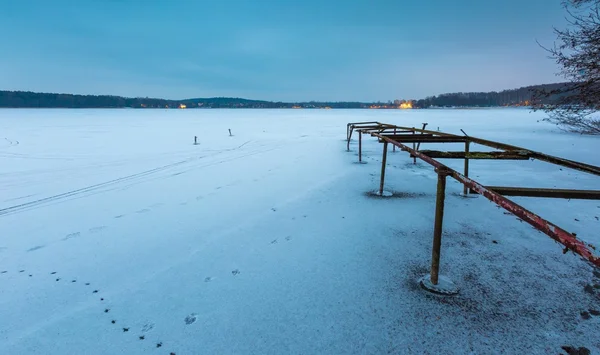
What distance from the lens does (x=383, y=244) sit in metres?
4.81

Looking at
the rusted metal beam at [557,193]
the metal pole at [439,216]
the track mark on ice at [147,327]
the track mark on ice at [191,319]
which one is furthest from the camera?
the metal pole at [439,216]

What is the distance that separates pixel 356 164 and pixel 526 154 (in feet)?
24.7

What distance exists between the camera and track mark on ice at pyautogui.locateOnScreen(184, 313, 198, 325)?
309 centimetres

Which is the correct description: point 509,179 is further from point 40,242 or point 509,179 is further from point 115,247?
point 40,242

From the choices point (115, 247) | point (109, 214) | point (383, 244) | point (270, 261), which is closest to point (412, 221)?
point (383, 244)

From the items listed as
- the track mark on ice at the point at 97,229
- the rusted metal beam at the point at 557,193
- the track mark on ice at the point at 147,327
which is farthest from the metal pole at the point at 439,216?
the track mark on ice at the point at 97,229

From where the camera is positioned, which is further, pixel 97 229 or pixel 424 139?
pixel 424 139

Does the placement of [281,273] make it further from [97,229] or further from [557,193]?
[97,229]

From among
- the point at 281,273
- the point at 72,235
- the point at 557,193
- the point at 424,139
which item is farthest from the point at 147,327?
the point at 424,139

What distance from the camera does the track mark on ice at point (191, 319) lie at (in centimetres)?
309

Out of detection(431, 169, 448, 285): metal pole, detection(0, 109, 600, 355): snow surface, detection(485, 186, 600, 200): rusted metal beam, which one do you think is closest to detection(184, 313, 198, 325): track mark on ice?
detection(0, 109, 600, 355): snow surface

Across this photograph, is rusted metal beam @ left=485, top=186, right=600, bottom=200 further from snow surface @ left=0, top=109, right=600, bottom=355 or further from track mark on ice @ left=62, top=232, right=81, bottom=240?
track mark on ice @ left=62, top=232, right=81, bottom=240

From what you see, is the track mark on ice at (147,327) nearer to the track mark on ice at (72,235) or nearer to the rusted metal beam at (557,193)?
the track mark on ice at (72,235)

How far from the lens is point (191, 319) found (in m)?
3.13
